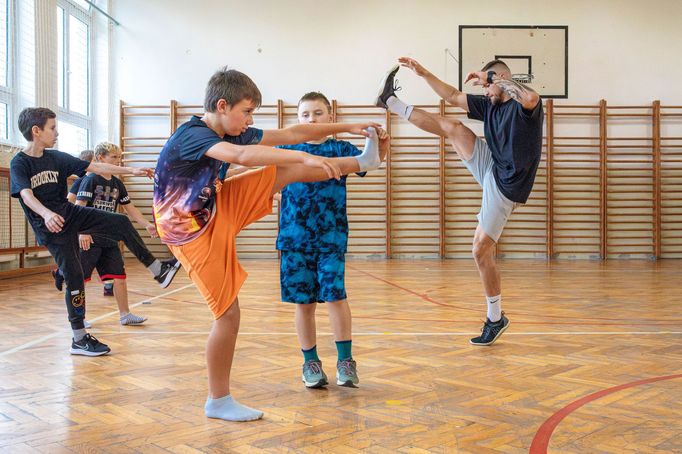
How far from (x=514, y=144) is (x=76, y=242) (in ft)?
8.54

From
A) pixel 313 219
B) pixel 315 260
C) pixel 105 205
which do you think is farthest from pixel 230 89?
pixel 105 205

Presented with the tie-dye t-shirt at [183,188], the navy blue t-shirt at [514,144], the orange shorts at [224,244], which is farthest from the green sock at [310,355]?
the navy blue t-shirt at [514,144]

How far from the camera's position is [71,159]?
376 cm

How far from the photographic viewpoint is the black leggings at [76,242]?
357 centimetres

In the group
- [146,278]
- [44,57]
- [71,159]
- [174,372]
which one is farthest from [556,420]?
[44,57]

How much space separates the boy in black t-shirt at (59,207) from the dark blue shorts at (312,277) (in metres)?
1.17

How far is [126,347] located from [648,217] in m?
11.2

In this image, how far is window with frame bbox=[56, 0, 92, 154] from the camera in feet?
35.2

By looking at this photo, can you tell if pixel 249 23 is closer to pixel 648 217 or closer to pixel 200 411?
pixel 648 217

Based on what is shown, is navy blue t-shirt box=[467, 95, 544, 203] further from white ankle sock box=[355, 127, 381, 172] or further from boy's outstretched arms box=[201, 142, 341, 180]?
boy's outstretched arms box=[201, 142, 341, 180]

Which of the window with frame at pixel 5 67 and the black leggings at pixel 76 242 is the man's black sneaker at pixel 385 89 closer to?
the black leggings at pixel 76 242

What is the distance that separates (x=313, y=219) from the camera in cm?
279

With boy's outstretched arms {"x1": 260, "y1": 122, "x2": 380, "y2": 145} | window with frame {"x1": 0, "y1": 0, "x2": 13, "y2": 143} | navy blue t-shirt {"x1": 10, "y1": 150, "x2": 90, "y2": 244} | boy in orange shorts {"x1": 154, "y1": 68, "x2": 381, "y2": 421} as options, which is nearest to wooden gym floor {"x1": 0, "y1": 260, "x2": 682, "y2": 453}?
boy in orange shorts {"x1": 154, "y1": 68, "x2": 381, "y2": 421}

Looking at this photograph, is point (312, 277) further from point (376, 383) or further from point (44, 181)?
point (44, 181)
